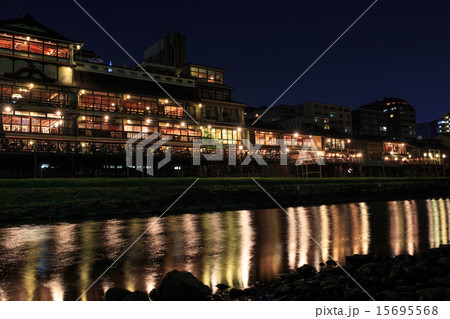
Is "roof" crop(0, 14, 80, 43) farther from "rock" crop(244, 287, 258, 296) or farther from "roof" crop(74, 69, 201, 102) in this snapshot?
"rock" crop(244, 287, 258, 296)

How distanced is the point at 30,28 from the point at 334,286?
149 ft

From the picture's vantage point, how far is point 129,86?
160ft

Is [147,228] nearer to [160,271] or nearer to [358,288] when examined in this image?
[160,271]

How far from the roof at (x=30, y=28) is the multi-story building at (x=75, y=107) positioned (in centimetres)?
10

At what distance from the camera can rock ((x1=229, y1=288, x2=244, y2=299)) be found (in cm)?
888

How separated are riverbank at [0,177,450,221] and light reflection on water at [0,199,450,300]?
16.4 feet

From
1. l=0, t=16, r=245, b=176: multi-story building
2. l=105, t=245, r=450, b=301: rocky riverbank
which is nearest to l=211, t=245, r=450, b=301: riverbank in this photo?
l=105, t=245, r=450, b=301: rocky riverbank

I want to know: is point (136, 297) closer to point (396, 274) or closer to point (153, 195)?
point (396, 274)

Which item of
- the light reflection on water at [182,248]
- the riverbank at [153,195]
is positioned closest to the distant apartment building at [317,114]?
the riverbank at [153,195]

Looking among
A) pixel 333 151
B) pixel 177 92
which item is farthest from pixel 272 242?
pixel 333 151

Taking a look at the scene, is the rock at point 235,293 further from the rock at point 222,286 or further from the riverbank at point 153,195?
the riverbank at point 153,195

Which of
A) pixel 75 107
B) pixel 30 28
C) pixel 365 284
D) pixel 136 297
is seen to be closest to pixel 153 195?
pixel 75 107

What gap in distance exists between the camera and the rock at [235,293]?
29.1 feet
